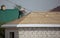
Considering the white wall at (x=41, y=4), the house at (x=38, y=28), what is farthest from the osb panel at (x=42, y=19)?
the white wall at (x=41, y=4)

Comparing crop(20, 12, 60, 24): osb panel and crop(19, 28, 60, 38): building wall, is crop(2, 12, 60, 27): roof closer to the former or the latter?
crop(20, 12, 60, 24): osb panel

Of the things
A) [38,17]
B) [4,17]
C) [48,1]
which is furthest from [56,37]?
[4,17]

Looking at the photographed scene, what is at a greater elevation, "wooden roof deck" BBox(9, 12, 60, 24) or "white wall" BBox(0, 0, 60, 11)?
"white wall" BBox(0, 0, 60, 11)

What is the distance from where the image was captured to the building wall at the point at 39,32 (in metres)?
4.98

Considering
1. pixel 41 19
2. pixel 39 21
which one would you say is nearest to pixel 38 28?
pixel 39 21

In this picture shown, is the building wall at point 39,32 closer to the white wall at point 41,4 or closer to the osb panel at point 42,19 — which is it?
the osb panel at point 42,19

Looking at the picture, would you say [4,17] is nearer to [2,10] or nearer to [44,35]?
[2,10]

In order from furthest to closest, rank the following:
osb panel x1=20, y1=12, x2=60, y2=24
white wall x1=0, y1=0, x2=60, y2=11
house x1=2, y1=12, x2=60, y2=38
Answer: white wall x1=0, y1=0, x2=60, y2=11
osb panel x1=20, y1=12, x2=60, y2=24
house x1=2, y1=12, x2=60, y2=38

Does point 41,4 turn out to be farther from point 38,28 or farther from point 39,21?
point 38,28

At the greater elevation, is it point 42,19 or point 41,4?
point 41,4

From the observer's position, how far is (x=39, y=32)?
16.4 feet

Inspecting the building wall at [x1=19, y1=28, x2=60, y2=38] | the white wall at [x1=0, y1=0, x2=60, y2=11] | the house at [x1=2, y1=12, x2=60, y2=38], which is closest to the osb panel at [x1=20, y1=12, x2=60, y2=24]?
the house at [x1=2, y1=12, x2=60, y2=38]

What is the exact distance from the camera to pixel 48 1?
7738 mm

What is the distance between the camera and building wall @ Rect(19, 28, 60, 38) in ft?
16.4
